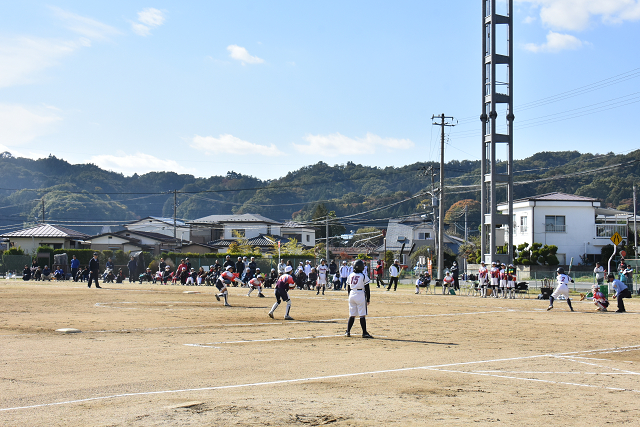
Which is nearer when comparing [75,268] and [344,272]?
[344,272]

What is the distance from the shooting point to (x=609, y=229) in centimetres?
5628

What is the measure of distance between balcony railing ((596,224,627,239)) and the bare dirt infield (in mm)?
41646

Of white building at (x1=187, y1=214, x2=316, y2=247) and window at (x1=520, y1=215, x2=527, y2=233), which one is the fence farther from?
window at (x1=520, y1=215, x2=527, y2=233)

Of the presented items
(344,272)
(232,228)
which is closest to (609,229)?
(344,272)

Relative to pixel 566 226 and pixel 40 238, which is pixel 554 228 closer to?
pixel 566 226

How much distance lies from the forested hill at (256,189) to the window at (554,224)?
3052cm

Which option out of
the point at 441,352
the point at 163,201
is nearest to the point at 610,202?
the point at 441,352

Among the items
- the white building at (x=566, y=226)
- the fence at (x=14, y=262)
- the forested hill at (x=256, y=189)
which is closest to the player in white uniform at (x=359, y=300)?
the white building at (x=566, y=226)

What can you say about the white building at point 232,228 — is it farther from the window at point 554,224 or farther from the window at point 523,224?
the window at point 554,224

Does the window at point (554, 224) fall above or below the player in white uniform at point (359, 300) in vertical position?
above

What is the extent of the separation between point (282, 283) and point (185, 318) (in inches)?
115

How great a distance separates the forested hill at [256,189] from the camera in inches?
3738

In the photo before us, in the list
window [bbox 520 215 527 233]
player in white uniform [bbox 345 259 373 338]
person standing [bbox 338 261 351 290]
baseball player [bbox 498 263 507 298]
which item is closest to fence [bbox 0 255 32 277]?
person standing [bbox 338 261 351 290]

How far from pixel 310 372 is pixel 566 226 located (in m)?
51.1
